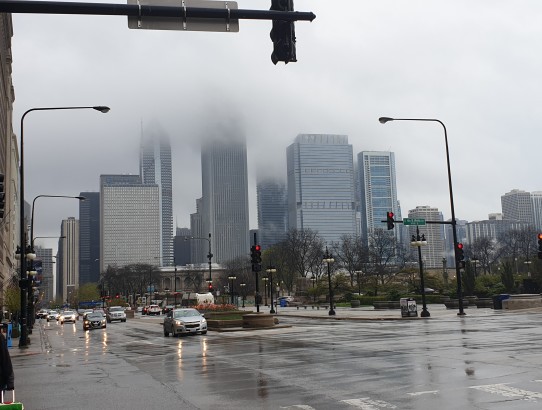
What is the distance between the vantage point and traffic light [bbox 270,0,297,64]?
1109cm

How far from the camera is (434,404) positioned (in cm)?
976

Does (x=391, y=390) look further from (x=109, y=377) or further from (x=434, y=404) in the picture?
(x=109, y=377)

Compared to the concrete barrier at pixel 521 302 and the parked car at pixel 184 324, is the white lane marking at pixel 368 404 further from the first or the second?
the concrete barrier at pixel 521 302

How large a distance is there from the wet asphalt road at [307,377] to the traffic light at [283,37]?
6.20m

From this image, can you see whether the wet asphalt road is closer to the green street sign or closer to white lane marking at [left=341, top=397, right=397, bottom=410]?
white lane marking at [left=341, top=397, right=397, bottom=410]

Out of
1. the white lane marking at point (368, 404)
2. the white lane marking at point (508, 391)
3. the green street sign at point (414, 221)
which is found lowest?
the white lane marking at point (368, 404)

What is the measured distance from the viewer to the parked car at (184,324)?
32.2m

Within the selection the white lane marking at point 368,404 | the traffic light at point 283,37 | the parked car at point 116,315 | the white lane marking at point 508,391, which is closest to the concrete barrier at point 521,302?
the white lane marking at point 508,391

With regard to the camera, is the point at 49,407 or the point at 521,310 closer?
the point at 49,407

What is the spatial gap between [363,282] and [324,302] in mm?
8453

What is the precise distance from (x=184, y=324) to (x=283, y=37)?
23660 millimetres

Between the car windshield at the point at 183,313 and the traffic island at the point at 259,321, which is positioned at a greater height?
the car windshield at the point at 183,313

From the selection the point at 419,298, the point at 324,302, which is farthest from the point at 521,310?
the point at 324,302

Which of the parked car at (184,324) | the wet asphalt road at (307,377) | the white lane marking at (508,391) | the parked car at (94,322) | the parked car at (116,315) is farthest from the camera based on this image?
the parked car at (116,315)
